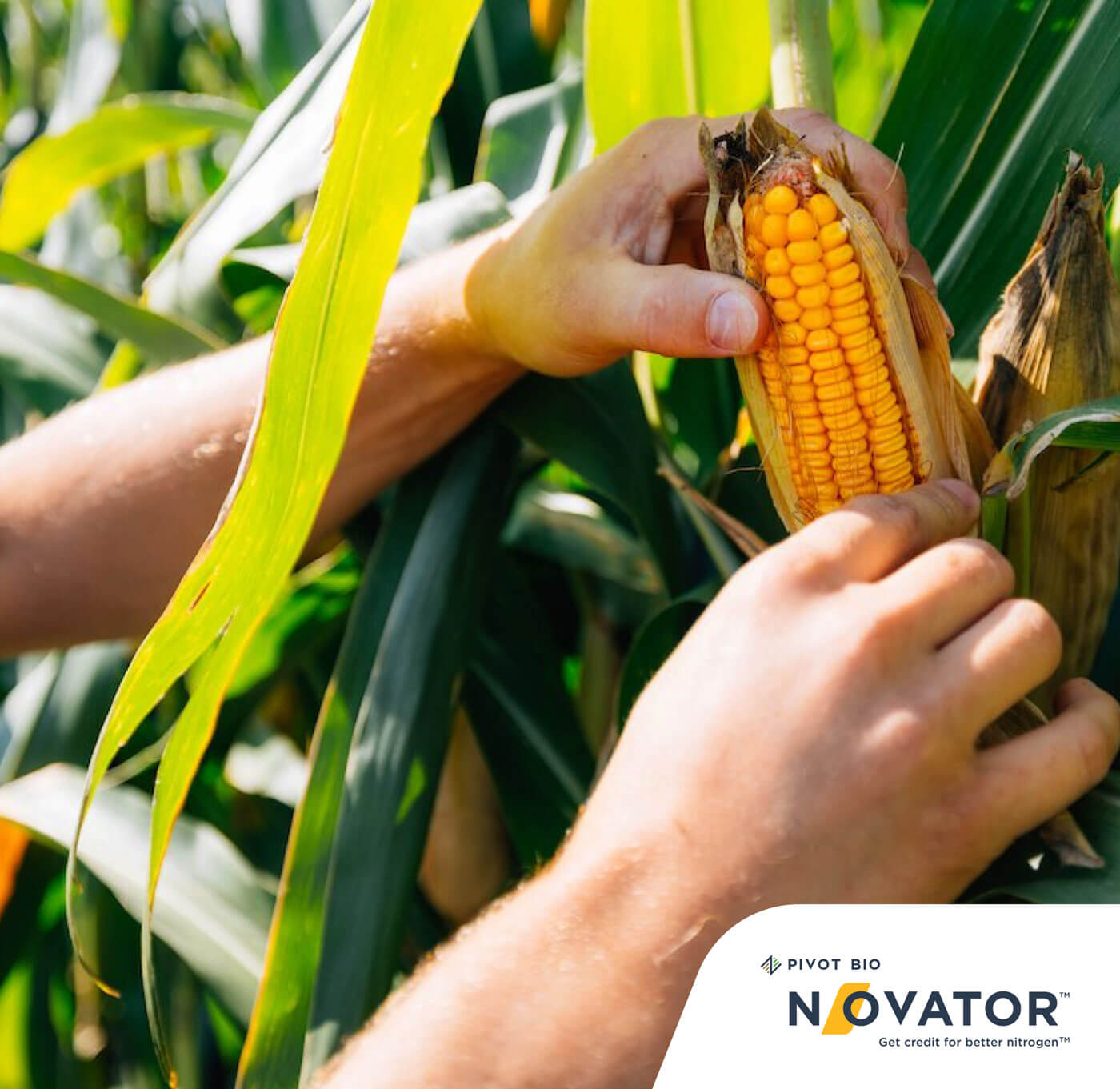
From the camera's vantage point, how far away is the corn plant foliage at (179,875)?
789 mm

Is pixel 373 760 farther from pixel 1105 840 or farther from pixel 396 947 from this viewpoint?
pixel 1105 840

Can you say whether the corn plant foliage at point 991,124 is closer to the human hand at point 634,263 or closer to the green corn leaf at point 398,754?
the human hand at point 634,263

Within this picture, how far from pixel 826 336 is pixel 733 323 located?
0.04m

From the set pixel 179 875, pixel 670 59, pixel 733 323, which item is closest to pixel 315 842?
pixel 179 875

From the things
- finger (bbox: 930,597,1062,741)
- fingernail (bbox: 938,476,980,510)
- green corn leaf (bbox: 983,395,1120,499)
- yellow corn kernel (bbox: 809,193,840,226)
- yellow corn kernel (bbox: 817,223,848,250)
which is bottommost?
finger (bbox: 930,597,1062,741)

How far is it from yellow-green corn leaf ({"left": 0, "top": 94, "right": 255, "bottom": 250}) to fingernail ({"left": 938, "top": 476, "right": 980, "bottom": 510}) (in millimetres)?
738

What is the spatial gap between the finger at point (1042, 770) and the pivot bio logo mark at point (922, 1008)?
71 millimetres

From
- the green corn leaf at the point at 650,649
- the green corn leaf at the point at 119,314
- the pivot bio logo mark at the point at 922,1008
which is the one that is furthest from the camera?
the green corn leaf at the point at 119,314

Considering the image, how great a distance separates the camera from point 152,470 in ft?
2.56

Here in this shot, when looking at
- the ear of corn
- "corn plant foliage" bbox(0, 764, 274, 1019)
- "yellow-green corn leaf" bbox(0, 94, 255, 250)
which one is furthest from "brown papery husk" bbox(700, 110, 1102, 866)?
"yellow-green corn leaf" bbox(0, 94, 255, 250)

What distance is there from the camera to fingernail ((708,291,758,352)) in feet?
1.56

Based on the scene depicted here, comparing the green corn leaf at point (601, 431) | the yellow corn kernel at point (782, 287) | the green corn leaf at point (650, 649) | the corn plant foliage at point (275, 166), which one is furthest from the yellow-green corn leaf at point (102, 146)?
the yellow corn kernel at point (782, 287)

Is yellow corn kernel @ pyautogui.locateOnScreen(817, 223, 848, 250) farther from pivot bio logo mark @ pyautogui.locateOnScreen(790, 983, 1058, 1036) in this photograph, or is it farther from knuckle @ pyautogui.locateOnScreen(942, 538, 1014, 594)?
pivot bio logo mark @ pyautogui.locateOnScreen(790, 983, 1058, 1036)

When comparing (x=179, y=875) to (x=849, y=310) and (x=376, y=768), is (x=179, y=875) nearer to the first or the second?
(x=376, y=768)
